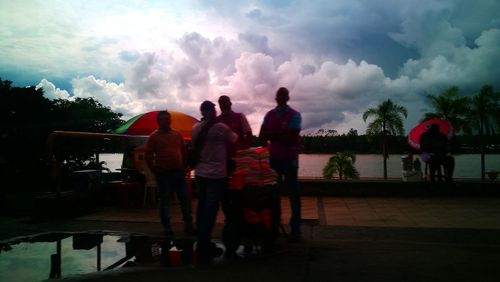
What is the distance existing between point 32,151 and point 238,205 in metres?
14.4

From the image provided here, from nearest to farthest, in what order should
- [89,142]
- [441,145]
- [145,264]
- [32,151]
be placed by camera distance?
[145,264] → [441,145] → [32,151] → [89,142]

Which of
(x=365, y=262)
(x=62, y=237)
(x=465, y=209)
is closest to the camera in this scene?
(x=365, y=262)

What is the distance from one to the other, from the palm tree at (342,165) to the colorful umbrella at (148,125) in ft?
48.8

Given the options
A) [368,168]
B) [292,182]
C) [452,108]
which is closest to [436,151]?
[292,182]

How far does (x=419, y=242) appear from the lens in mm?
5047

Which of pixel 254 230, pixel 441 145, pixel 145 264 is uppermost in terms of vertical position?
pixel 441 145

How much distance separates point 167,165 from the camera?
19.3 feet

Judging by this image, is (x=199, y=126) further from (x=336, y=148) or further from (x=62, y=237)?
(x=336, y=148)

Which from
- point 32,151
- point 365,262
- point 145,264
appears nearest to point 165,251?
point 145,264

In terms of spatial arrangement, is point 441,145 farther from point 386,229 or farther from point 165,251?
point 165,251

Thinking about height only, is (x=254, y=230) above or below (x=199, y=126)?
below

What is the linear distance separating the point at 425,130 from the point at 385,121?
36.7 ft

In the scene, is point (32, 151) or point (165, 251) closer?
point (165, 251)

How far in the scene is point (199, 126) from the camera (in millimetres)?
4844
